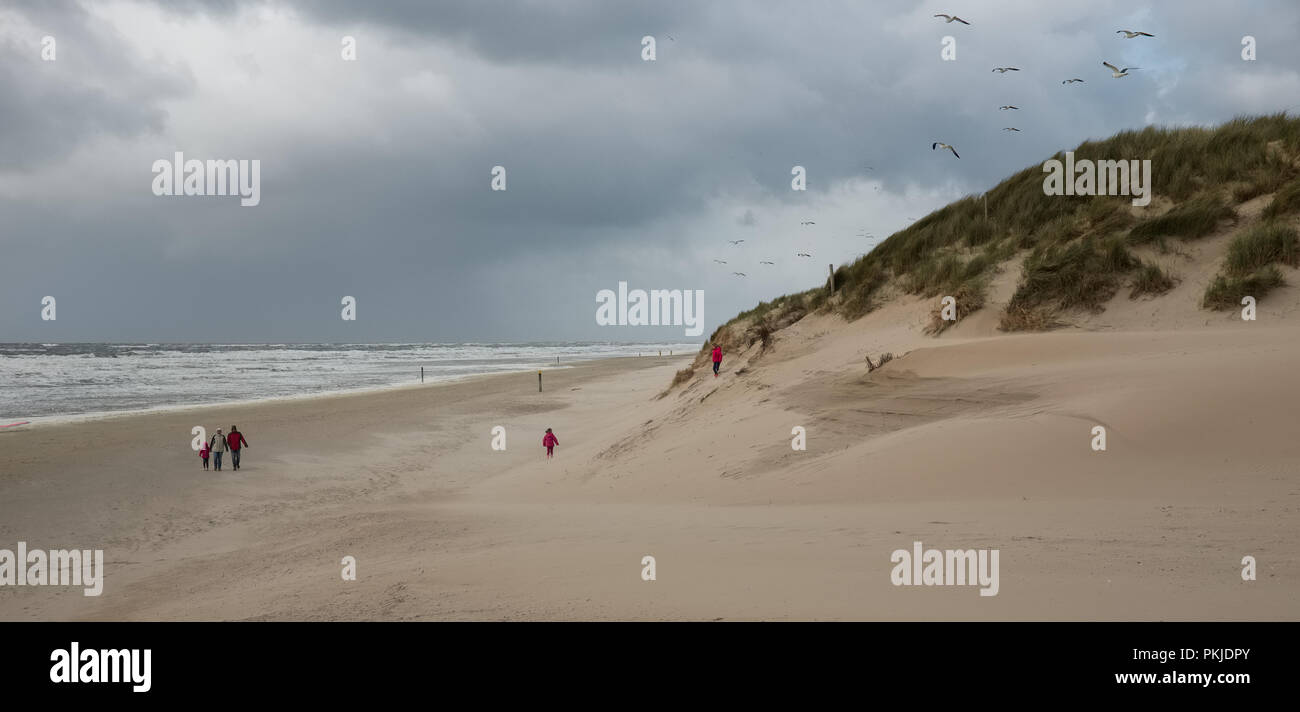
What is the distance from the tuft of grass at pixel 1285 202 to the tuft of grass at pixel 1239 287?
8.04 ft

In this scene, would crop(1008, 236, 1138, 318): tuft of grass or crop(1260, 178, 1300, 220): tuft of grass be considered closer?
crop(1260, 178, 1300, 220): tuft of grass

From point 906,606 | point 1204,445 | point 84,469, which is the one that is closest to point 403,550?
point 906,606

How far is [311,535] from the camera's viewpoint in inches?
421

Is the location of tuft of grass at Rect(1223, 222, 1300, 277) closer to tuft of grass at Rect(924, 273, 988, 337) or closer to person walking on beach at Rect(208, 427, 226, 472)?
tuft of grass at Rect(924, 273, 988, 337)

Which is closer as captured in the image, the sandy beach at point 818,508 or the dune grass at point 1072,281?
the sandy beach at point 818,508

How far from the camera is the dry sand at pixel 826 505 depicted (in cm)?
Result: 484

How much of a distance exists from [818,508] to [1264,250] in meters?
12.2

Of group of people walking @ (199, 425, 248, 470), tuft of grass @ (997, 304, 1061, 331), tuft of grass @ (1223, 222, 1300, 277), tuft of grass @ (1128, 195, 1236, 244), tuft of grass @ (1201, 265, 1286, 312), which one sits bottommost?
group of people walking @ (199, 425, 248, 470)

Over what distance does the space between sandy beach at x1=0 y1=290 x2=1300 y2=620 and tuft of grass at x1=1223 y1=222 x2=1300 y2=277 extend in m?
1.27

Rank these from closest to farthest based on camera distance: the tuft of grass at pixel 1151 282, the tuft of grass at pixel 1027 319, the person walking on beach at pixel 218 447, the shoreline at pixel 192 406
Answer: the tuft of grass at pixel 1151 282, the tuft of grass at pixel 1027 319, the person walking on beach at pixel 218 447, the shoreline at pixel 192 406

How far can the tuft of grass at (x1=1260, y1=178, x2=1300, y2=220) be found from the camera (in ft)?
49.6

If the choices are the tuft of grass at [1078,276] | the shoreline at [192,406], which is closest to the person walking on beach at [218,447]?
the shoreline at [192,406]

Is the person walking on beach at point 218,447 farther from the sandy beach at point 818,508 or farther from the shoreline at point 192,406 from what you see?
the shoreline at point 192,406

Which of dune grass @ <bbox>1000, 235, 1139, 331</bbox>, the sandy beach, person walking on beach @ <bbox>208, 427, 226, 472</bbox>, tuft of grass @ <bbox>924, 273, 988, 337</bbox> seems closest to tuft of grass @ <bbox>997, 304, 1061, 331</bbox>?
dune grass @ <bbox>1000, 235, 1139, 331</bbox>
